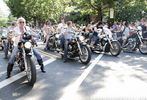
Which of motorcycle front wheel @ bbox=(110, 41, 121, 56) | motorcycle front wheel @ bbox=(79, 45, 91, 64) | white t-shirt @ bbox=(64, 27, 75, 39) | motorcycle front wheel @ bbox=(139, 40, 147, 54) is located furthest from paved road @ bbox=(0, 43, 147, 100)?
→ motorcycle front wheel @ bbox=(139, 40, 147, 54)

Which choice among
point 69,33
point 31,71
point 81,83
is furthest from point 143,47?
point 31,71

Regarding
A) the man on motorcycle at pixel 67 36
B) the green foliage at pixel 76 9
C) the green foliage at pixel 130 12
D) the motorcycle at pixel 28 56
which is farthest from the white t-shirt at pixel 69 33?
the green foliage at pixel 130 12

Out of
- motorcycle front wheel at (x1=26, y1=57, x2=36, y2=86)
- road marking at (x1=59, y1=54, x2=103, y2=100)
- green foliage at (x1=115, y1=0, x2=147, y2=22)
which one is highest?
green foliage at (x1=115, y1=0, x2=147, y2=22)

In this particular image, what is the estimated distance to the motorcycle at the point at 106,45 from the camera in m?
14.4

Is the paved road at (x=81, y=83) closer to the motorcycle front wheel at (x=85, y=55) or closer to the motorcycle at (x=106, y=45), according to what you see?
the motorcycle front wheel at (x=85, y=55)

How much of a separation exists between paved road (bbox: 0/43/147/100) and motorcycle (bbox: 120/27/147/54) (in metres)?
3.79

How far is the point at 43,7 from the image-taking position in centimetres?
5075

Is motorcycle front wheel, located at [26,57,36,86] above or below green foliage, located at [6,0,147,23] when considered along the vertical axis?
below

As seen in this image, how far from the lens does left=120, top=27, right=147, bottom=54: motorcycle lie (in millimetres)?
15320

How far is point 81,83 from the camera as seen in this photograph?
828 cm

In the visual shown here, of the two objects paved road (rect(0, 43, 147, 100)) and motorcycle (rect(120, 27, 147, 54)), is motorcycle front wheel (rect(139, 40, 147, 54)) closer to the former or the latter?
motorcycle (rect(120, 27, 147, 54))

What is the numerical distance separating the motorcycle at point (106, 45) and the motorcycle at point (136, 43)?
163 centimetres

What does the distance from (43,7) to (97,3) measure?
2526cm

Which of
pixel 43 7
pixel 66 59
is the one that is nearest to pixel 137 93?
pixel 66 59
